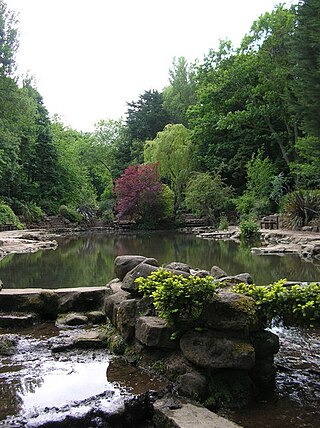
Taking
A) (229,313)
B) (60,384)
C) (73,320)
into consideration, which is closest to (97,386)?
(60,384)

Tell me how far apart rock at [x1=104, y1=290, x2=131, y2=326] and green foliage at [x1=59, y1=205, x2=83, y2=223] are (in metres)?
22.7

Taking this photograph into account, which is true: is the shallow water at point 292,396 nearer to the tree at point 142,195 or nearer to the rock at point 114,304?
the rock at point 114,304

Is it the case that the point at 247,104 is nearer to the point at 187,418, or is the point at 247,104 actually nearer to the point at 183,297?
the point at 183,297

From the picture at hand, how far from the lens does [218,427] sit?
2.76m

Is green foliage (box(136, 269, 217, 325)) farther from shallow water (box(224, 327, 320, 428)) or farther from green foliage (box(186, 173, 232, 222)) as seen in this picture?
green foliage (box(186, 173, 232, 222))

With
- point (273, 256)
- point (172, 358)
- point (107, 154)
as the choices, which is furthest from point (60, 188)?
point (172, 358)

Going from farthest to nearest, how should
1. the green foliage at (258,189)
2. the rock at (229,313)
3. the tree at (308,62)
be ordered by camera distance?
the green foliage at (258,189)
the tree at (308,62)
the rock at (229,313)

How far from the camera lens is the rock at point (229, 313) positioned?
3490 mm

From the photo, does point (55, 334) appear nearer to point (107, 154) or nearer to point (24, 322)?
point (24, 322)

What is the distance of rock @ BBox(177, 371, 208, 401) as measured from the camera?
3.29 meters

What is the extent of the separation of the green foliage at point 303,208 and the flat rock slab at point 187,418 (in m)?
13.9

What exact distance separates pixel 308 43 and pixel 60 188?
73.4 feet

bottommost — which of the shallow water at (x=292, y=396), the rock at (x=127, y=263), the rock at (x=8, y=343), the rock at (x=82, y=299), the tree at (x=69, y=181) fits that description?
the shallow water at (x=292, y=396)

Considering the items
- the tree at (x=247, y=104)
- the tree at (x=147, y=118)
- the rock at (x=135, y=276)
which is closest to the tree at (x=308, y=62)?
the rock at (x=135, y=276)
